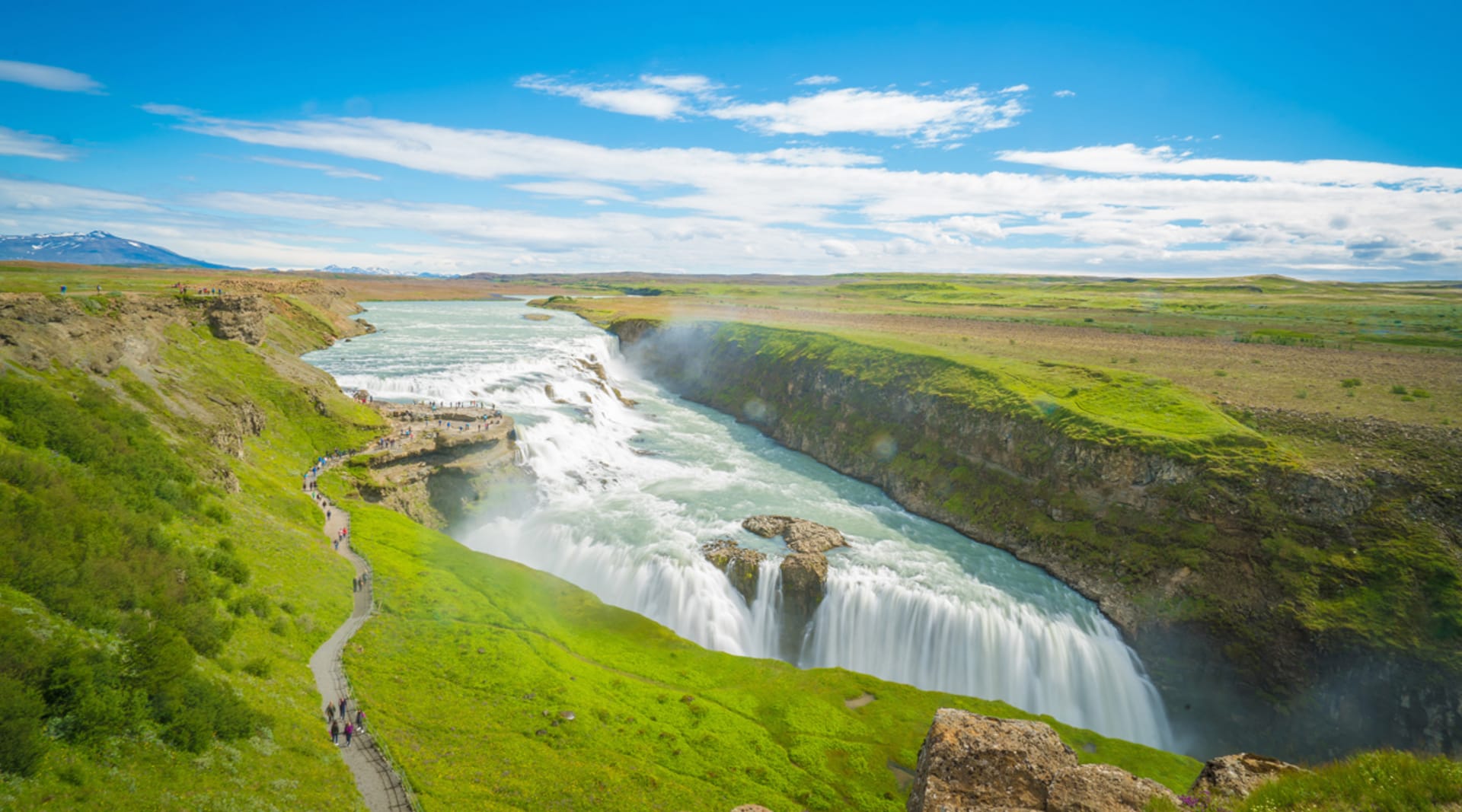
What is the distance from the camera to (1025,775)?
12.3 meters

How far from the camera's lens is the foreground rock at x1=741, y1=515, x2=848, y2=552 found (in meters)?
42.2

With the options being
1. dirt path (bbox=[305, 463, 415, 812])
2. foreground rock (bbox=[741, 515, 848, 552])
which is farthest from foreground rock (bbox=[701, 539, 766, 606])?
dirt path (bbox=[305, 463, 415, 812])

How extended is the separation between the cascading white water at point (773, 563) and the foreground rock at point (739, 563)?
47 centimetres

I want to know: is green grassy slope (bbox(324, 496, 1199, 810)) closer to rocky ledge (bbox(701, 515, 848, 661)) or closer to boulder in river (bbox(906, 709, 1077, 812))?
rocky ledge (bbox(701, 515, 848, 661))

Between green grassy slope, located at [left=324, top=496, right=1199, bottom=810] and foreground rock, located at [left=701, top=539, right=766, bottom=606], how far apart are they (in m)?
5.17

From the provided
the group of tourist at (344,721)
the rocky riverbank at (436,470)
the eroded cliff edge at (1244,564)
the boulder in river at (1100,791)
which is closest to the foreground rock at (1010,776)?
the boulder in river at (1100,791)

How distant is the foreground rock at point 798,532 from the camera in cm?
4216

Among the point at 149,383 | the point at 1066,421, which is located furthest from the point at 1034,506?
Answer: the point at 149,383

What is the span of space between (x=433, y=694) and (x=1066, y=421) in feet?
152

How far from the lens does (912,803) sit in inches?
504

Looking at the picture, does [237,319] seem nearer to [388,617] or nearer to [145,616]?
[388,617]

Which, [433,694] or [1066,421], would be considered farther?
[1066,421]

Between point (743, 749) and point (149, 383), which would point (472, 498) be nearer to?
point (149, 383)

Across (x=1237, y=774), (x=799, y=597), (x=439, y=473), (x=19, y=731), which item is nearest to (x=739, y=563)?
(x=799, y=597)
